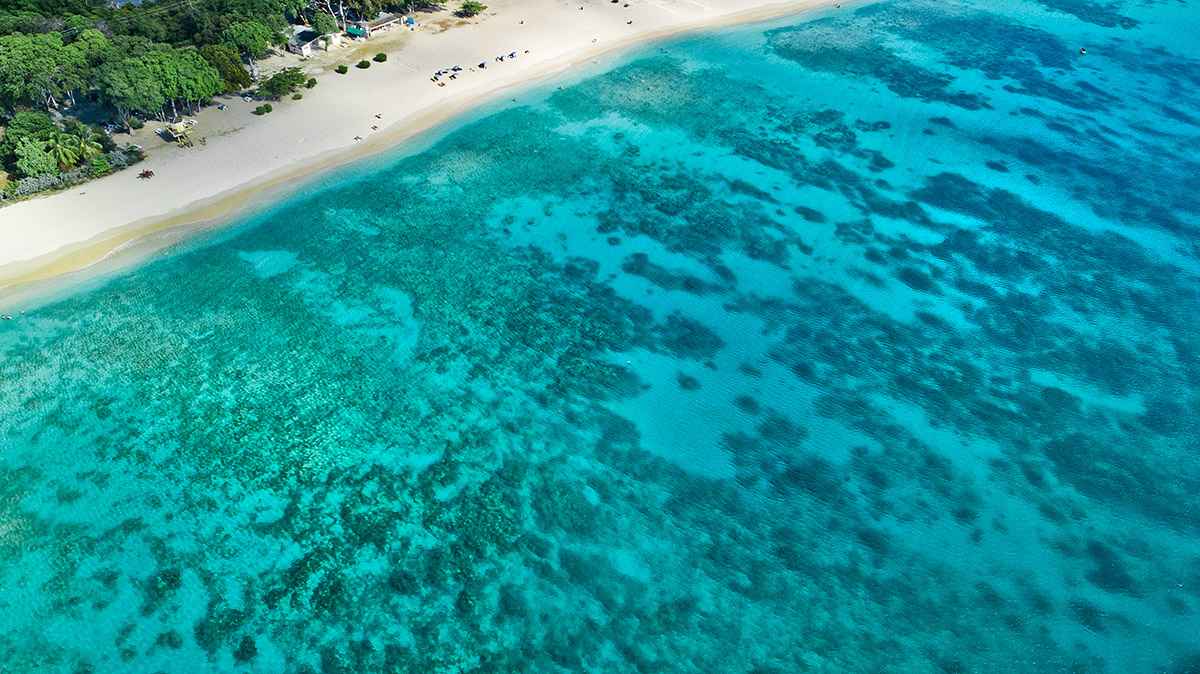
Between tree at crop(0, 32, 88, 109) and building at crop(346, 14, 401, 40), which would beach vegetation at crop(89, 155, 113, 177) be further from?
building at crop(346, 14, 401, 40)

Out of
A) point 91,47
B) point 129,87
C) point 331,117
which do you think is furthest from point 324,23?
point 129,87

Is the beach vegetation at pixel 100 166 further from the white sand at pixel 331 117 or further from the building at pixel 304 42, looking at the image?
the building at pixel 304 42

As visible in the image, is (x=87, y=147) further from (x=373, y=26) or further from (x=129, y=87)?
(x=373, y=26)

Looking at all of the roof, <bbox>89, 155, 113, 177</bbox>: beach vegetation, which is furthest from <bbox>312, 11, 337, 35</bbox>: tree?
<bbox>89, 155, 113, 177</bbox>: beach vegetation

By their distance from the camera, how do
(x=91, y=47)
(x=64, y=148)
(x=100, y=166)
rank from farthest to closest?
(x=91, y=47)
(x=100, y=166)
(x=64, y=148)

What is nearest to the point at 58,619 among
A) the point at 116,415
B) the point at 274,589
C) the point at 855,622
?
the point at 274,589

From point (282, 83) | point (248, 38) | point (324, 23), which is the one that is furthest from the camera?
point (324, 23)

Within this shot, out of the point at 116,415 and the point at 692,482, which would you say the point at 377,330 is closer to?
the point at 116,415

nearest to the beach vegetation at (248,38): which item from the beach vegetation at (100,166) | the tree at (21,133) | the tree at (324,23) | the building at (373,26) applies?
the tree at (324,23)
